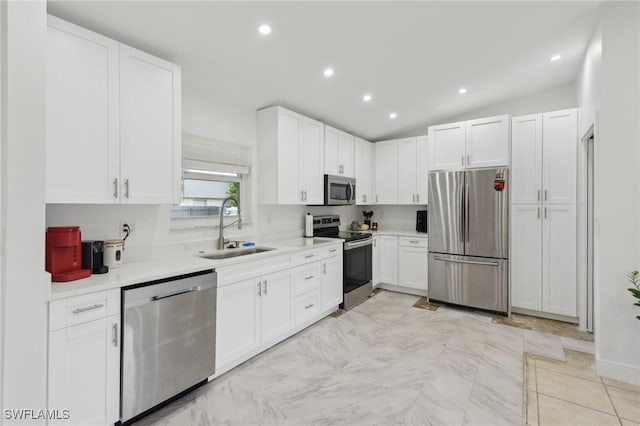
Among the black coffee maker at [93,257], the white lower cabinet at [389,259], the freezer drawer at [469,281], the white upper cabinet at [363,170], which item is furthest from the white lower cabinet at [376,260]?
the black coffee maker at [93,257]

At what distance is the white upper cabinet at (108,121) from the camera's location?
5.86 feet

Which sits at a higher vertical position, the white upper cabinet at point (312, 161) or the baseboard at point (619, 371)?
the white upper cabinet at point (312, 161)

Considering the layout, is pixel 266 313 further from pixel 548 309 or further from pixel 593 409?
pixel 548 309

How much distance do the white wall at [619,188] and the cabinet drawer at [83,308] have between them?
348 cm

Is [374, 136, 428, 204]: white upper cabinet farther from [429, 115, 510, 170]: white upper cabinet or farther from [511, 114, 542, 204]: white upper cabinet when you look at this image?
[511, 114, 542, 204]: white upper cabinet

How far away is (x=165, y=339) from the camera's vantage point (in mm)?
1992

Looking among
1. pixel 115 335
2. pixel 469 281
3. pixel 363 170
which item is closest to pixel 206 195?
pixel 115 335

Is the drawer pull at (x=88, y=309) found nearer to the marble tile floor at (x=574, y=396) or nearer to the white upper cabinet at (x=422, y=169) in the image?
the marble tile floor at (x=574, y=396)

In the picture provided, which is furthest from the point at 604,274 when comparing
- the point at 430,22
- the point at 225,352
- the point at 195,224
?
the point at 195,224

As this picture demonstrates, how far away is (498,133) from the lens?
379 centimetres

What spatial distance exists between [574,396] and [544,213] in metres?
2.12

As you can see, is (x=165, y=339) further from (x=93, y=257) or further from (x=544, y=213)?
(x=544, y=213)

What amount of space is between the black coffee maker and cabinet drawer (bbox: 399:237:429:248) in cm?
374

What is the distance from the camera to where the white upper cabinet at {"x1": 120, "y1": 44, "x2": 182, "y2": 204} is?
82.4 inches
